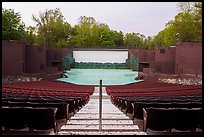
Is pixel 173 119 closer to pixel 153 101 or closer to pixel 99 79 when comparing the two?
pixel 153 101

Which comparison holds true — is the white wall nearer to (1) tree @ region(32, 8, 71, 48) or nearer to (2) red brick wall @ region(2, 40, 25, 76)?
(1) tree @ region(32, 8, 71, 48)

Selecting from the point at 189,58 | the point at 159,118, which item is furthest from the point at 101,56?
the point at 159,118

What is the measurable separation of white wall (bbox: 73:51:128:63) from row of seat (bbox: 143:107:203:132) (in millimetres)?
47493

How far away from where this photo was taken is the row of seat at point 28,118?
486cm

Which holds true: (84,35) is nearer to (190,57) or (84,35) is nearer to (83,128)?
(190,57)

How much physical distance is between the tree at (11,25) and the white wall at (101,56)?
1108 centimetres

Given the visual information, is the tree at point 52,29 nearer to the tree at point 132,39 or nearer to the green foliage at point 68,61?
the green foliage at point 68,61

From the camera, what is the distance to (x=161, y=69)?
33.0 meters

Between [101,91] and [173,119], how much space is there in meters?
1.64

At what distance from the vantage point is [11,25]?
154ft

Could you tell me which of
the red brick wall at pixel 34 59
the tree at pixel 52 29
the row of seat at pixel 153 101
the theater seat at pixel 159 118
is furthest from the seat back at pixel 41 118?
the tree at pixel 52 29

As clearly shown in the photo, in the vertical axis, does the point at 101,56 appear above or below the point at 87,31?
below

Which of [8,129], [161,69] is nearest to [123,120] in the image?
[8,129]

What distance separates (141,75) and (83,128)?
2975cm
